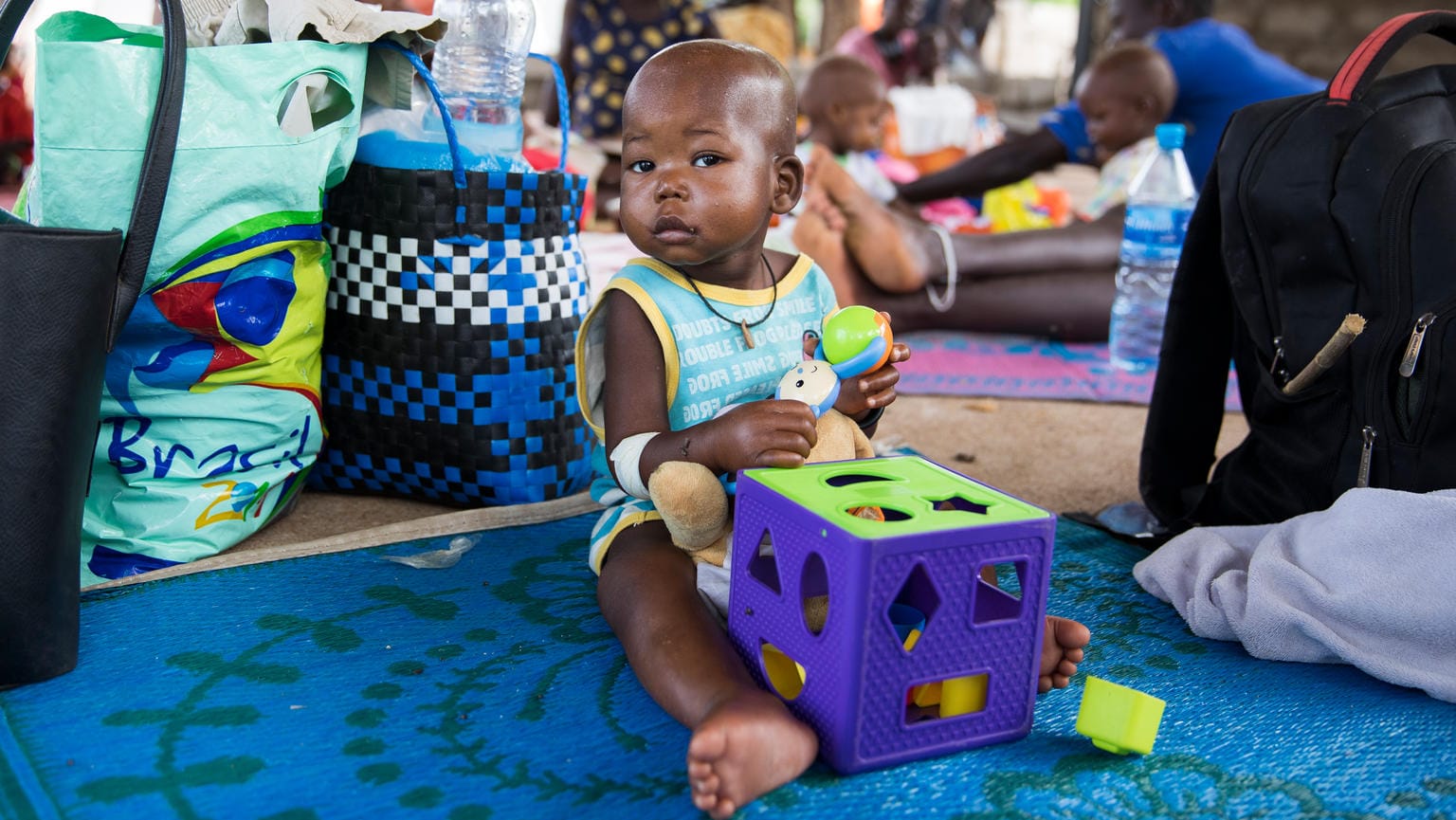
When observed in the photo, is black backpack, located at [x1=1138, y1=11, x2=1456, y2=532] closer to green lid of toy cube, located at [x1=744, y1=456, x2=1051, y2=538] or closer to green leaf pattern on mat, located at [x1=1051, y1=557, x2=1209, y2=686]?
green leaf pattern on mat, located at [x1=1051, y1=557, x2=1209, y2=686]

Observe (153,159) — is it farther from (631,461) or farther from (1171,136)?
(1171,136)

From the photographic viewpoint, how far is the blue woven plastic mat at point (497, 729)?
41.3 inches

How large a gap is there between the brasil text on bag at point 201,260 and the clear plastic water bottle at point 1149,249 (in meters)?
2.25

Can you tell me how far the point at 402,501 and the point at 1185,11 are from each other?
13.0 ft

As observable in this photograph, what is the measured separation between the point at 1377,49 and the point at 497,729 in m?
1.44

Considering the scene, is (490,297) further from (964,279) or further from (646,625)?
(964,279)

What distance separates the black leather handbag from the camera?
1169 millimetres

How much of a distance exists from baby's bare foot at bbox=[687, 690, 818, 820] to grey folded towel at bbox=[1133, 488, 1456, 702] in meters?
0.65

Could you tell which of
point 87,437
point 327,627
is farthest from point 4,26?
point 327,627

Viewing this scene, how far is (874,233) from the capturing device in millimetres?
2955

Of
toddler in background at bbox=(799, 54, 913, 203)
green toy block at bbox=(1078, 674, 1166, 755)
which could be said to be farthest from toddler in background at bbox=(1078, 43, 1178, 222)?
green toy block at bbox=(1078, 674, 1166, 755)

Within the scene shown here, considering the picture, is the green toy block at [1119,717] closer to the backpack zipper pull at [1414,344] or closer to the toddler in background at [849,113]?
the backpack zipper pull at [1414,344]

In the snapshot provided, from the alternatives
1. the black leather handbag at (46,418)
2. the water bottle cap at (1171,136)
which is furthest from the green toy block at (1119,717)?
the water bottle cap at (1171,136)

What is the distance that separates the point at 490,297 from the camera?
1784 millimetres
